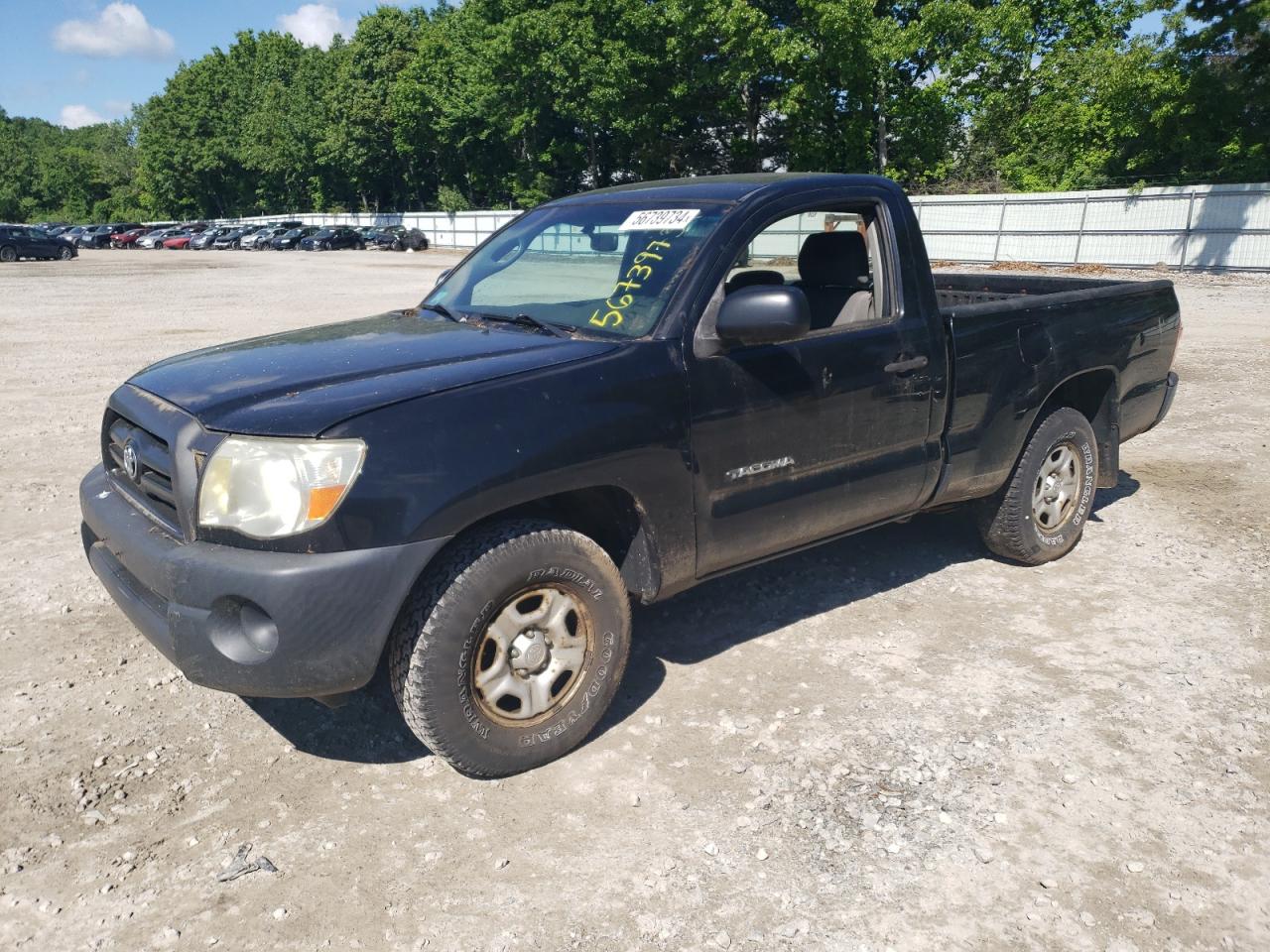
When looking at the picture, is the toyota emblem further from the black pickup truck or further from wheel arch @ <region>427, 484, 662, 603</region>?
wheel arch @ <region>427, 484, 662, 603</region>

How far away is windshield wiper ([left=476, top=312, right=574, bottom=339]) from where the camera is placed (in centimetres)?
360

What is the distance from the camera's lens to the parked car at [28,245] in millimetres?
38719

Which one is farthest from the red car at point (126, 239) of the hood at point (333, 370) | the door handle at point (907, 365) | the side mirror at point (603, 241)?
the door handle at point (907, 365)

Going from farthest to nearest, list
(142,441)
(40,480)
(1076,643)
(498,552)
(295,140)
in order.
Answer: (295,140) < (40,480) < (1076,643) < (142,441) < (498,552)

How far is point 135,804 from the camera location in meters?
3.11

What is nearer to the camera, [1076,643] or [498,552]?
[498,552]

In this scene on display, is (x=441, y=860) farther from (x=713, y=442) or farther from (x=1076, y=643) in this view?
(x=1076, y=643)

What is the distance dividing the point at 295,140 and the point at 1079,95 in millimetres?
58444

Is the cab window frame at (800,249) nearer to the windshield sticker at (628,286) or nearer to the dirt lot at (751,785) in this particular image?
the windshield sticker at (628,286)

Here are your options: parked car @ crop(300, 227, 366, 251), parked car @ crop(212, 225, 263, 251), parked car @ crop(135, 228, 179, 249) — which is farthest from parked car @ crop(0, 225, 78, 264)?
parked car @ crop(135, 228, 179, 249)

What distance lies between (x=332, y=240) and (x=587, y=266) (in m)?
50.8

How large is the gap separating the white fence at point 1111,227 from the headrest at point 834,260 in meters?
24.5

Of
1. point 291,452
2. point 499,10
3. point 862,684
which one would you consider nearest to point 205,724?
point 291,452

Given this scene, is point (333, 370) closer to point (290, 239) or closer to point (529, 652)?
point (529, 652)
